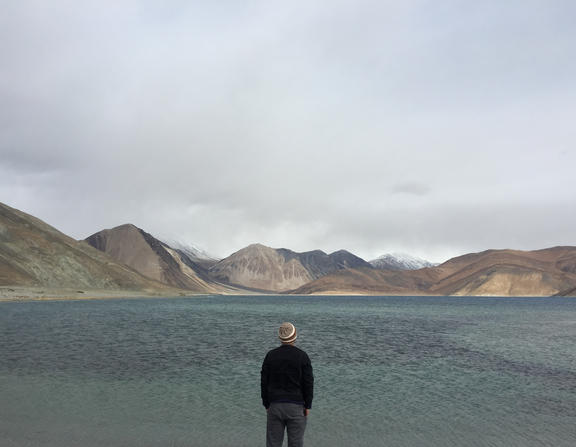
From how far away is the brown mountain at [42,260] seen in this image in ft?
451

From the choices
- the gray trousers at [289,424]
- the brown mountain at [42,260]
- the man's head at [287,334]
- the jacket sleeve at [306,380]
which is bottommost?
the gray trousers at [289,424]

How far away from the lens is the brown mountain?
137500mm

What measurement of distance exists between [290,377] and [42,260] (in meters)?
168

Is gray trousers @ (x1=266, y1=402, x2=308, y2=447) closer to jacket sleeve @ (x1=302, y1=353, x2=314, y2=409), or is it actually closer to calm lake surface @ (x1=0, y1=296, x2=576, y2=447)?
jacket sleeve @ (x1=302, y1=353, x2=314, y2=409)

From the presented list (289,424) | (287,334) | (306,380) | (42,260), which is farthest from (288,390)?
(42,260)

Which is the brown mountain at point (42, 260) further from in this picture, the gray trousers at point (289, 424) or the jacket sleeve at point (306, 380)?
the jacket sleeve at point (306, 380)

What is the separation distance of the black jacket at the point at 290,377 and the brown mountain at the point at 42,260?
442 ft

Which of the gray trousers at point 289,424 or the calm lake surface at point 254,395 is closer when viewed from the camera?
the gray trousers at point 289,424

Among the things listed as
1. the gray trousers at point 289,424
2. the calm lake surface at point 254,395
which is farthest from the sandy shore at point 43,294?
the gray trousers at point 289,424

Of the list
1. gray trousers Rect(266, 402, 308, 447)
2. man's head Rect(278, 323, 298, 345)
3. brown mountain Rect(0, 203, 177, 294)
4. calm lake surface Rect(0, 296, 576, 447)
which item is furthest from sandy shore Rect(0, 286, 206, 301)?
man's head Rect(278, 323, 298, 345)

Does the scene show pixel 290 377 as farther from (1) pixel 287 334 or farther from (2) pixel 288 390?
(1) pixel 287 334

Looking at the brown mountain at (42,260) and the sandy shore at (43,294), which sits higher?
the brown mountain at (42,260)

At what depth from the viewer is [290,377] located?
896 cm

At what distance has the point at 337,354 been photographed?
32.6 metres
